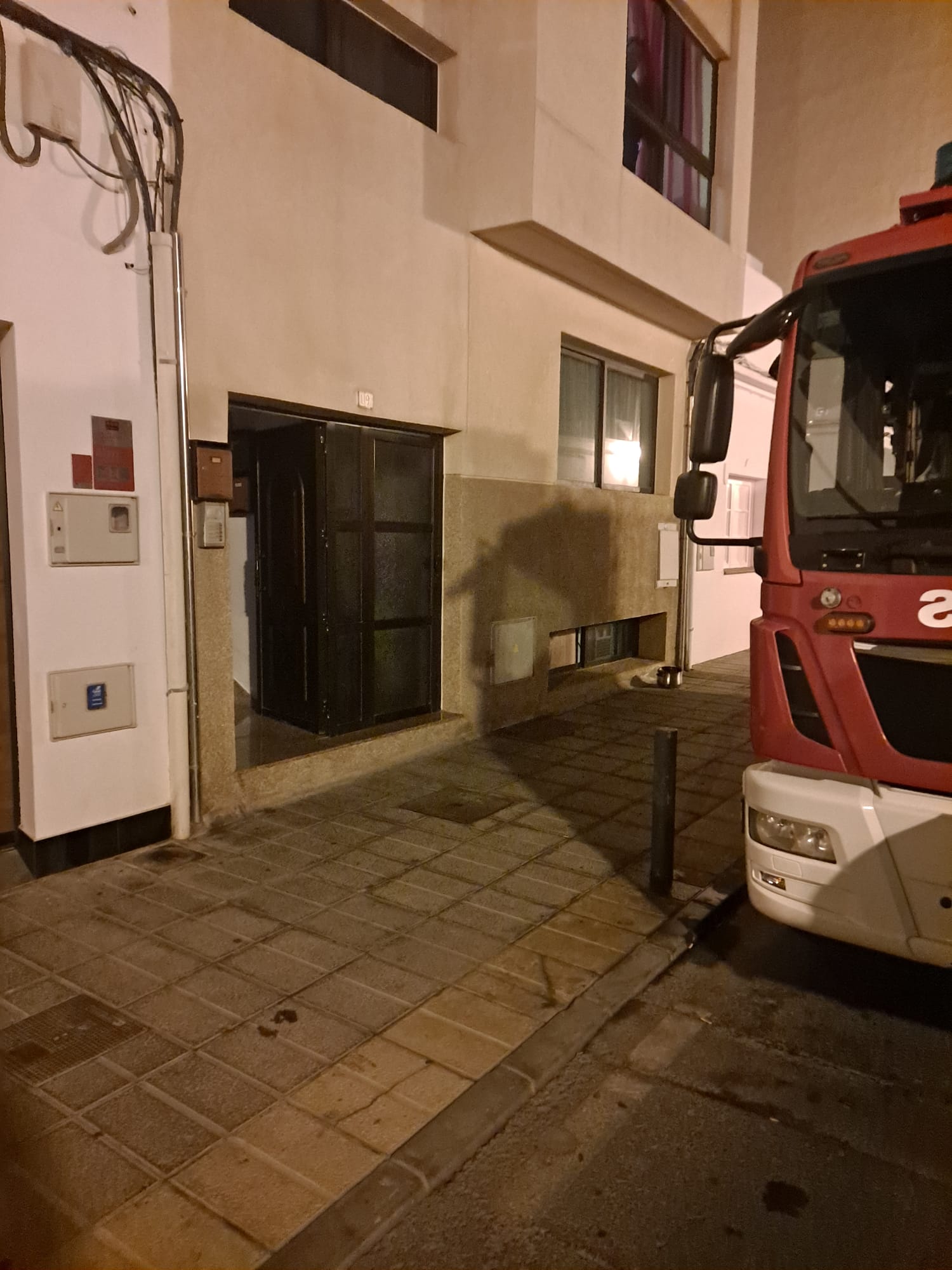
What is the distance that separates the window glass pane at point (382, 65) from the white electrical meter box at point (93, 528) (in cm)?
405

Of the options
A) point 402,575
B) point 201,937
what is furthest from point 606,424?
point 201,937

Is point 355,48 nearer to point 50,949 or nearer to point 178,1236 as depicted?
point 50,949

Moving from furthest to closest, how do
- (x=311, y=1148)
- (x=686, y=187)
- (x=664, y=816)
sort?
(x=686, y=187)
(x=664, y=816)
(x=311, y=1148)

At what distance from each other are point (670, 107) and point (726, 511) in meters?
5.52

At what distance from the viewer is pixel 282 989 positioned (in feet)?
12.0

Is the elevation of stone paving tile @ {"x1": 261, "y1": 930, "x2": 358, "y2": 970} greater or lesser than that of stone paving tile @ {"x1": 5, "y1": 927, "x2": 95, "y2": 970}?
lesser

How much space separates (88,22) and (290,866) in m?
4.77

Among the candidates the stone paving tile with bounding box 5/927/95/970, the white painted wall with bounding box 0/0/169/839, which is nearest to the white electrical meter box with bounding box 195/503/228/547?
the white painted wall with bounding box 0/0/169/839

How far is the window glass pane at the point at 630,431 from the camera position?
10.4m

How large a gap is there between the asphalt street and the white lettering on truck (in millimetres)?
1702

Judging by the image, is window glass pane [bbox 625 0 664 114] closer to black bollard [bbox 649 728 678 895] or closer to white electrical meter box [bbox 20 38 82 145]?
white electrical meter box [bbox 20 38 82 145]

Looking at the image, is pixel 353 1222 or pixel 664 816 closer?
pixel 353 1222

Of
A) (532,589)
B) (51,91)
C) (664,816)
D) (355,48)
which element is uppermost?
(355,48)

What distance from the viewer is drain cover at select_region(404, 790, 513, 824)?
5.86m
